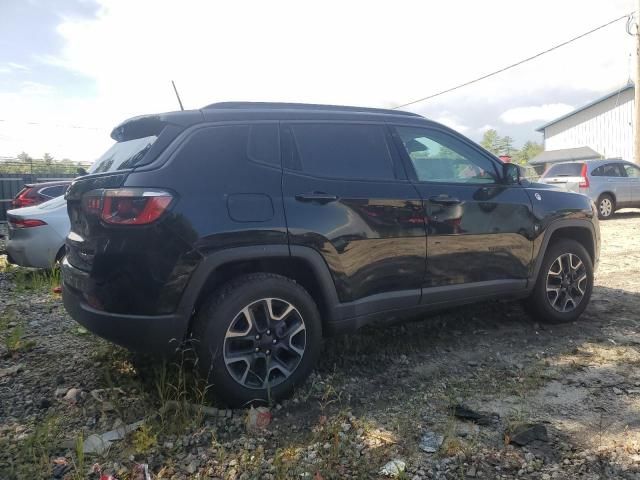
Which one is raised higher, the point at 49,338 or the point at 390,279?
the point at 390,279

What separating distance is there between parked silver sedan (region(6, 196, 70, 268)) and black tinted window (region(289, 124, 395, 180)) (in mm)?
4333

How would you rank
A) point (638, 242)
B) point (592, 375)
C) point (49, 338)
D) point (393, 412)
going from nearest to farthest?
point (393, 412) < point (592, 375) < point (49, 338) < point (638, 242)

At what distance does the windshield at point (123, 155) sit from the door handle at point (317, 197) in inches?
36.9

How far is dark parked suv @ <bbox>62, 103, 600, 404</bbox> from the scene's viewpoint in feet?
8.98

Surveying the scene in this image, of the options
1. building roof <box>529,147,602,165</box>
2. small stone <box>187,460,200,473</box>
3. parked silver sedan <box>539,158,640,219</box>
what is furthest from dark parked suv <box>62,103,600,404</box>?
building roof <box>529,147,602,165</box>

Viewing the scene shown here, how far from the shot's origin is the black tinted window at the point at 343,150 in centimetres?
330

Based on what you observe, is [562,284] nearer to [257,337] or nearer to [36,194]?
[257,337]

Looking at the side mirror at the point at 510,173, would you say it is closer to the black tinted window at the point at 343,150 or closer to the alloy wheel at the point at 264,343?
the black tinted window at the point at 343,150

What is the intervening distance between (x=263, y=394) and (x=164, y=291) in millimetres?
860

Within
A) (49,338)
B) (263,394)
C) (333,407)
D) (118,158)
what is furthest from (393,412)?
(49,338)

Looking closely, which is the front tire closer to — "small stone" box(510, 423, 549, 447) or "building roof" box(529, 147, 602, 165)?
"small stone" box(510, 423, 549, 447)

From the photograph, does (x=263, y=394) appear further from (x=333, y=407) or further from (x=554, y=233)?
(x=554, y=233)

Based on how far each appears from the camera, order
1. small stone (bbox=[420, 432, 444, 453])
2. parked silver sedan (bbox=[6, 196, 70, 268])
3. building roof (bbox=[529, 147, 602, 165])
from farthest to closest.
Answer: building roof (bbox=[529, 147, 602, 165])
parked silver sedan (bbox=[6, 196, 70, 268])
small stone (bbox=[420, 432, 444, 453])

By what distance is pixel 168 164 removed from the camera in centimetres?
280
